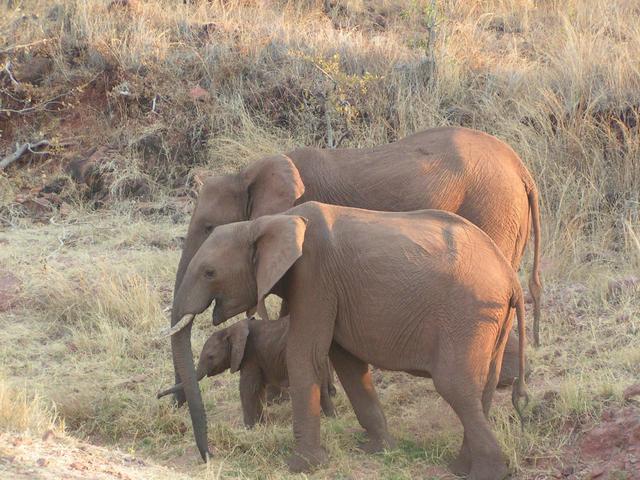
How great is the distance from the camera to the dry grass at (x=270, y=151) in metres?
7.97

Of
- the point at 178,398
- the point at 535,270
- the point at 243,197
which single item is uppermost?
the point at 243,197

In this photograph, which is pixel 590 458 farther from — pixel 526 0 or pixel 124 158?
pixel 526 0

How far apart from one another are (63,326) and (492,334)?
444 cm

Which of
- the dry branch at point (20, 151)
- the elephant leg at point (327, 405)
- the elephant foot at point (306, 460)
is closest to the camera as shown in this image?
the elephant foot at point (306, 460)

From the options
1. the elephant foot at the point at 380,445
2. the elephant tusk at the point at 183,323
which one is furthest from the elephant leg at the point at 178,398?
the elephant foot at the point at 380,445

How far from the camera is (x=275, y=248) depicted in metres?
7.01

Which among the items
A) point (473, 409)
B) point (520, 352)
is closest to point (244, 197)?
point (520, 352)

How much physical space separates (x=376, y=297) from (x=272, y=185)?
157 centimetres

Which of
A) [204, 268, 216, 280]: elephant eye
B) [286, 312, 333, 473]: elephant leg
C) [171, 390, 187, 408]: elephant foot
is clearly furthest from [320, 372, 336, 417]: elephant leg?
[204, 268, 216, 280]: elephant eye

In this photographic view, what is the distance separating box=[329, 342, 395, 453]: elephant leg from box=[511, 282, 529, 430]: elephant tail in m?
0.85

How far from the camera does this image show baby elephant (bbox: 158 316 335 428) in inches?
325

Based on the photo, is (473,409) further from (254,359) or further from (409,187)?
(409,187)

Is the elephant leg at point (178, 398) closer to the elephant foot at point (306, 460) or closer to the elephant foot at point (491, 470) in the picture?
the elephant foot at point (306, 460)

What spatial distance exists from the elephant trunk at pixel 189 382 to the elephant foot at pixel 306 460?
0.56 m
